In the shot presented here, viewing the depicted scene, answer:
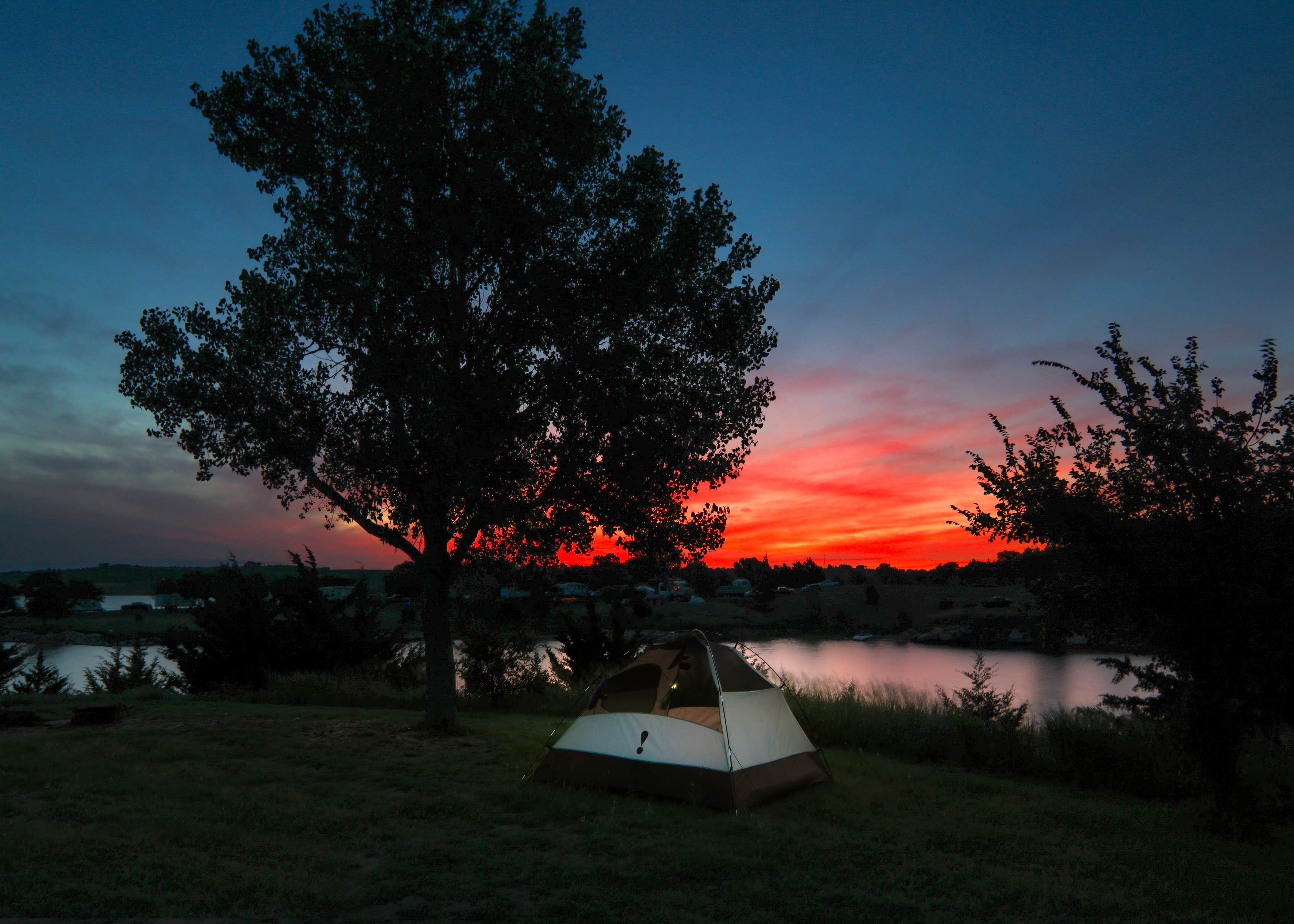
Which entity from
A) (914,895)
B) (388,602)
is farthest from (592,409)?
(388,602)

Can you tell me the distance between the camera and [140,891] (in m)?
5.65

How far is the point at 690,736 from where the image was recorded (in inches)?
385

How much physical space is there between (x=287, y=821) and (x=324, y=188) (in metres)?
10.4

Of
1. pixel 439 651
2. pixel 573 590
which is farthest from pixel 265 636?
pixel 573 590

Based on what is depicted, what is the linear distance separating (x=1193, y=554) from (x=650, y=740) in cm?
720

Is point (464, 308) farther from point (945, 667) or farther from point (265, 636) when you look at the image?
point (945, 667)

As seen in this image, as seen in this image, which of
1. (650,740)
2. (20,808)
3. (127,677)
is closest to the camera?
(20,808)

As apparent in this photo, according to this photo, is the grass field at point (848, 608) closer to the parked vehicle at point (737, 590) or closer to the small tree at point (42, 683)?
the parked vehicle at point (737, 590)

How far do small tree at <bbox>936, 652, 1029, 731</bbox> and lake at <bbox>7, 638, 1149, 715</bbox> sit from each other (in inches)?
177

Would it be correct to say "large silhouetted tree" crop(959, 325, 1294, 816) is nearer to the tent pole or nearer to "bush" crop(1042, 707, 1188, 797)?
"bush" crop(1042, 707, 1188, 797)

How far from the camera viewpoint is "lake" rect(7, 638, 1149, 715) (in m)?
34.3

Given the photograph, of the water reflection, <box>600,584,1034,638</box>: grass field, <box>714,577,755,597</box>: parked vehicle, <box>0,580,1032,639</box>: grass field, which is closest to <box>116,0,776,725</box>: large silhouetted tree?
Result: the water reflection

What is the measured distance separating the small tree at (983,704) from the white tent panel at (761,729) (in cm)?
599

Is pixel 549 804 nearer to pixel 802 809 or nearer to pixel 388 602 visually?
pixel 802 809
